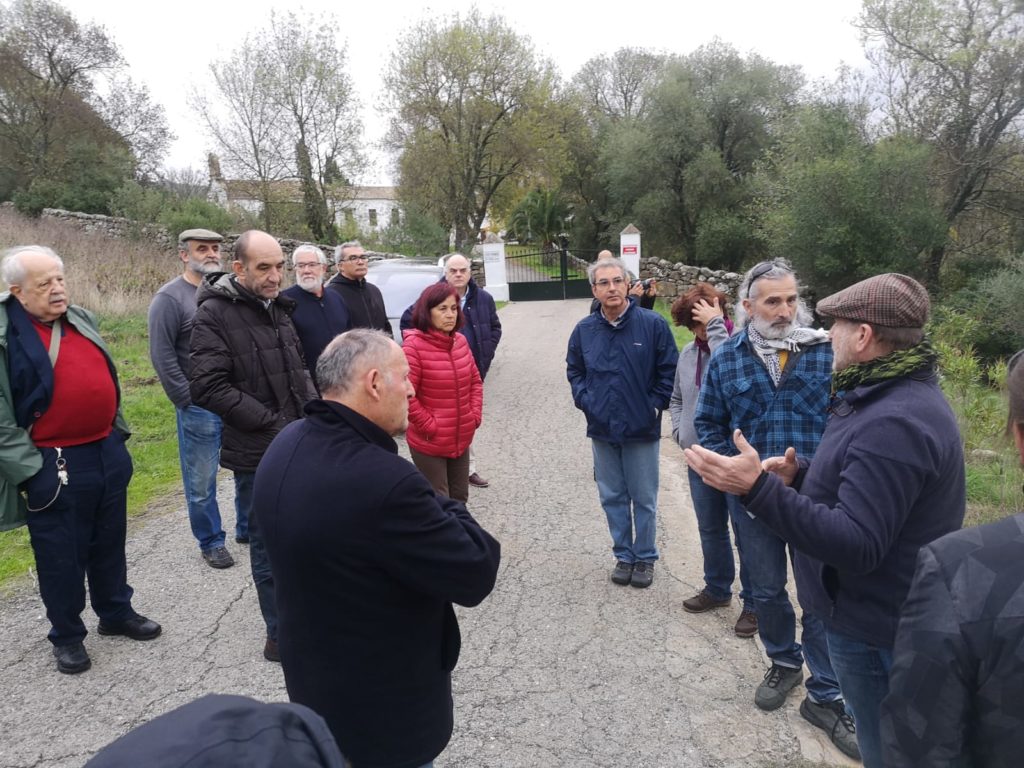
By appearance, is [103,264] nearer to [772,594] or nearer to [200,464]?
[200,464]

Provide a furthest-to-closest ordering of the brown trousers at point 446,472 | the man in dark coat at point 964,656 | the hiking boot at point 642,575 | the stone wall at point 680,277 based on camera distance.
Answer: the stone wall at point 680,277
the brown trousers at point 446,472
the hiking boot at point 642,575
the man in dark coat at point 964,656

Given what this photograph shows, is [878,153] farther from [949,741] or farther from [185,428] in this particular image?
[949,741]

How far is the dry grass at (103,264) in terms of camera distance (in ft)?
40.4

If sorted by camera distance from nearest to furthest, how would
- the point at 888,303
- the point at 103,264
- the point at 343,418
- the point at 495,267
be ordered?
1. the point at 343,418
2. the point at 888,303
3. the point at 103,264
4. the point at 495,267

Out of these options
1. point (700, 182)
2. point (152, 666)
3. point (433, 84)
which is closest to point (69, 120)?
point (433, 84)

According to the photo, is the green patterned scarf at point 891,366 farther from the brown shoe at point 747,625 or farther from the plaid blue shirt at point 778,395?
the brown shoe at point 747,625

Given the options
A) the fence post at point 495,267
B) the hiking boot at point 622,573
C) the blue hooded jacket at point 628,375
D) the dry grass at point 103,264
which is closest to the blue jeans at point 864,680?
the blue hooded jacket at point 628,375

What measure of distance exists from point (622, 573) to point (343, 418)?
2927 millimetres

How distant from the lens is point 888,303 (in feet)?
6.76

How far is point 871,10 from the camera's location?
62.4 feet

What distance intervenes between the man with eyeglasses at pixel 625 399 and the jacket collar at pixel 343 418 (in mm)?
2373

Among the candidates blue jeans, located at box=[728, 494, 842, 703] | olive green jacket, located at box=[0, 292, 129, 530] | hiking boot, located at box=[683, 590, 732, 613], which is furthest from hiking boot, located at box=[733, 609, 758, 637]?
olive green jacket, located at box=[0, 292, 129, 530]

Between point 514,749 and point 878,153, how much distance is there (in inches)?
784

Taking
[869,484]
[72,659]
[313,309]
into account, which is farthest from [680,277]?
[869,484]
